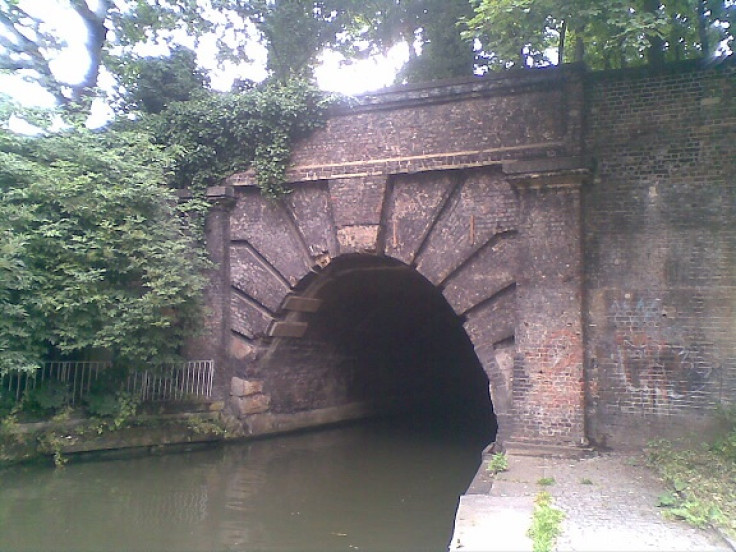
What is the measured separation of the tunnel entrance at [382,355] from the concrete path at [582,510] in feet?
16.0

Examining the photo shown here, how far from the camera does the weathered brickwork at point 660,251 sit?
8875mm

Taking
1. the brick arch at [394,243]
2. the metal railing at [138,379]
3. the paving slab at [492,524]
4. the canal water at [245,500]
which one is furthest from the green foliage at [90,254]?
the paving slab at [492,524]

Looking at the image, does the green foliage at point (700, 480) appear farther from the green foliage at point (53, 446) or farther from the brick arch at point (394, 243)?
the green foliage at point (53, 446)

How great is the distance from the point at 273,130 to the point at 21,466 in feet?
20.8

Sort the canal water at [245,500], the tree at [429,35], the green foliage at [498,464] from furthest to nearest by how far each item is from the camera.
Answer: the tree at [429,35]
the green foliage at [498,464]
the canal water at [245,500]

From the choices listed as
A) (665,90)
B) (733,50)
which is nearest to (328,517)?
(665,90)

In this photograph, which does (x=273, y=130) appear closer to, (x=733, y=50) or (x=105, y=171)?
(x=105, y=171)

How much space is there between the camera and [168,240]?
1123cm

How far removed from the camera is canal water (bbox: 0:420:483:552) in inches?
288

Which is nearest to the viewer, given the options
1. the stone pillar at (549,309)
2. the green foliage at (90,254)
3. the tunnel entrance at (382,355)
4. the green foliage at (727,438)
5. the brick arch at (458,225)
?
the green foliage at (727,438)

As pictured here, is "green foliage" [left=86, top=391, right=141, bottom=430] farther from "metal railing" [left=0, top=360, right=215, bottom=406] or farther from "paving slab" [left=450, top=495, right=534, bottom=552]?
"paving slab" [left=450, top=495, right=534, bottom=552]

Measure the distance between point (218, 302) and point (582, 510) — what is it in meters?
7.65

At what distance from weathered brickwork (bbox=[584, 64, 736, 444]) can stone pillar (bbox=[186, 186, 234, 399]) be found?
20.0 ft

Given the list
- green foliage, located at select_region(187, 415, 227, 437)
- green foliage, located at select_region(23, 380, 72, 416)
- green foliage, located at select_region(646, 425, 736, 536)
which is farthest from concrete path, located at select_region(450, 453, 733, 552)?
green foliage, located at select_region(23, 380, 72, 416)
